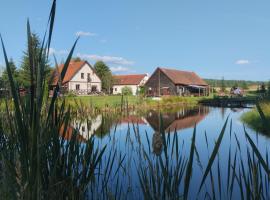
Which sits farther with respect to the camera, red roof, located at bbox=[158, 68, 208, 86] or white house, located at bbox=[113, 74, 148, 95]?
white house, located at bbox=[113, 74, 148, 95]

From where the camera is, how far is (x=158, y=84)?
42.8 m

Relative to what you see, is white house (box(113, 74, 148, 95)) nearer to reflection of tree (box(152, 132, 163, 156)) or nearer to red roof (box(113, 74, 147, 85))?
red roof (box(113, 74, 147, 85))

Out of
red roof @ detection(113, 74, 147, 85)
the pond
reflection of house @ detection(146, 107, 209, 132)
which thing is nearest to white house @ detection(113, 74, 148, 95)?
red roof @ detection(113, 74, 147, 85)

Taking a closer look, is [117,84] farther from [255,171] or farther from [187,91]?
[255,171]

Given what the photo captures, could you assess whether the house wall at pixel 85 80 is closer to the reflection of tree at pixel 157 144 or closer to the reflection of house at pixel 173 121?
the reflection of house at pixel 173 121

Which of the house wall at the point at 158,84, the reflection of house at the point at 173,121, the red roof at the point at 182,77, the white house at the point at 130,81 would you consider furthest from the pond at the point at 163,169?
the white house at the point at 130,81

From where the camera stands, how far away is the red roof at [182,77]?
42.2 meters

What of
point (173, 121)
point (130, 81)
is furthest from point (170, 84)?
point (173, 121)

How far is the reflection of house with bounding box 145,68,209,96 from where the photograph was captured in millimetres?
41750

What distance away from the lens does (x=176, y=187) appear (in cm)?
173

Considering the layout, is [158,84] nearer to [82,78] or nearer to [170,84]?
[170,84]

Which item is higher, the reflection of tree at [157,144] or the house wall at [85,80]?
the house wall at [85,80]

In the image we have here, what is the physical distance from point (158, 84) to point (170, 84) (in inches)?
77.9

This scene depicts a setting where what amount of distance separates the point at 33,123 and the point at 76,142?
3.90 feet
